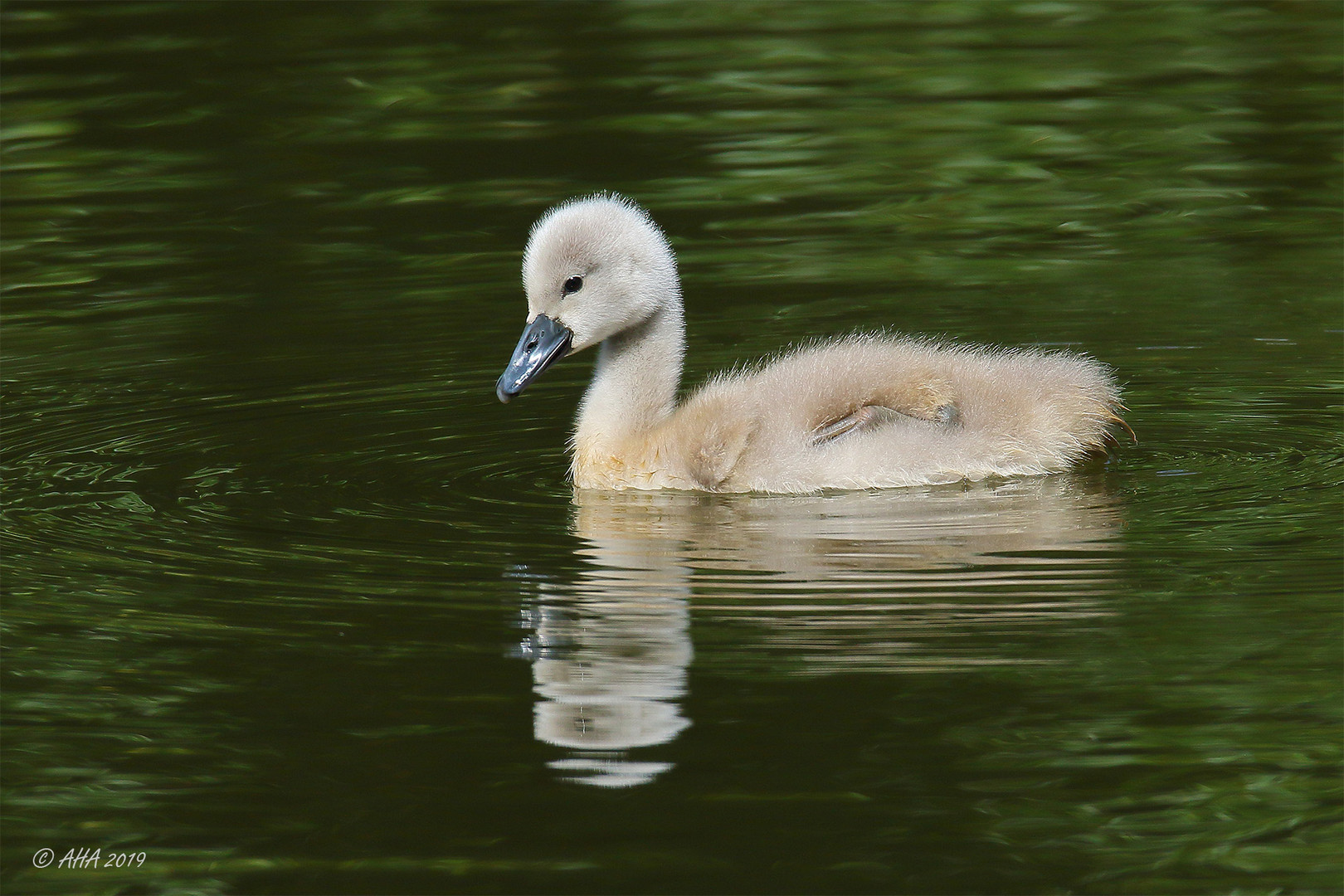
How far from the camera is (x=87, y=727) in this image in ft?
17.9

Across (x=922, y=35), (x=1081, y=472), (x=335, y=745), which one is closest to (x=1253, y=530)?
(x=1081, y=472)

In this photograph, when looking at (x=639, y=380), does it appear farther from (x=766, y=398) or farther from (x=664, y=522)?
(x=664, y=522)

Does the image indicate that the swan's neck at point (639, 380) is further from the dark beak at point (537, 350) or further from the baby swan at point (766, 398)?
the dark beak at point (537, 350)

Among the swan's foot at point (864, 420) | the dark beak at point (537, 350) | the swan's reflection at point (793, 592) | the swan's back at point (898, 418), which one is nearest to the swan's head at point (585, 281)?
the dark beak at point (537, 350)

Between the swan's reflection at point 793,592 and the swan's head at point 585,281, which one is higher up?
the swan's head at point 585,281

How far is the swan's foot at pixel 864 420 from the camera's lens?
7.29m

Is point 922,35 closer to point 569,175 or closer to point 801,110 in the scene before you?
point 801,110

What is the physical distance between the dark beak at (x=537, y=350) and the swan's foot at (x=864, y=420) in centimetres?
108

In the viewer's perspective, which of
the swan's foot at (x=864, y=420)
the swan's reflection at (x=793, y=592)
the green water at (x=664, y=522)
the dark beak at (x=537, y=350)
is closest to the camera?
the green water at (x=664, y=522)

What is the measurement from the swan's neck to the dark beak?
0.22m

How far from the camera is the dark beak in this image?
7.67 m

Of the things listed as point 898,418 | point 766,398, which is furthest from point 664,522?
point 898,418

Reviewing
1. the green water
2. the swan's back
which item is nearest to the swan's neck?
the swan's back

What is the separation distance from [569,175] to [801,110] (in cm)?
218
